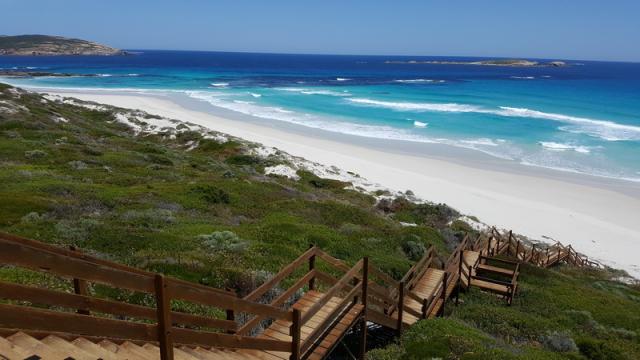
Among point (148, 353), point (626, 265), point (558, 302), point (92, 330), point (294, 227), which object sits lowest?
point (626, 265)

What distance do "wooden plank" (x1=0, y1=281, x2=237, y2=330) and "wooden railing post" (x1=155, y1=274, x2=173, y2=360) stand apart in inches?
16.9

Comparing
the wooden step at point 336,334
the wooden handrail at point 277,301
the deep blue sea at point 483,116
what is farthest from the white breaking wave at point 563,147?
the wooden handrail at point 277,301

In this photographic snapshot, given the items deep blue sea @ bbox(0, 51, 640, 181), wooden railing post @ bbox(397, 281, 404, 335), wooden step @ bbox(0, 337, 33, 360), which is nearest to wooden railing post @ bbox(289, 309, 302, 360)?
wooden step @ bbox(0, 337, 33, 360)

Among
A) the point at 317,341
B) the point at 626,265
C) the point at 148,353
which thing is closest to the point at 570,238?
the point at 626,265

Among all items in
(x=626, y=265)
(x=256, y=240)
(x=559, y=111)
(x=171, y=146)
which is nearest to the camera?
(x=256, y=240)

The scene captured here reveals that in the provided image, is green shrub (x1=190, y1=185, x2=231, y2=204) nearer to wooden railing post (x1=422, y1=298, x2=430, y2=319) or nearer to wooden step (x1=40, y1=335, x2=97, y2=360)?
wooden railing post (x1=422, y1=298, x2=430, y2=319)

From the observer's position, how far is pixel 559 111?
69000 mm

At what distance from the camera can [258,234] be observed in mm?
13852

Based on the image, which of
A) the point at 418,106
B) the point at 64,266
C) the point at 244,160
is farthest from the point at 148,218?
the point at 418,106

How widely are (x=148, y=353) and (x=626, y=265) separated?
22040 mm

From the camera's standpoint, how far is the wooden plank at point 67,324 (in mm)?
3289

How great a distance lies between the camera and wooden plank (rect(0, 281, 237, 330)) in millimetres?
3438

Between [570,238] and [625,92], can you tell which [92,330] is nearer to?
[570,238]

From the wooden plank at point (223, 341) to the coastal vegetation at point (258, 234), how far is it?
3315 millimetres
